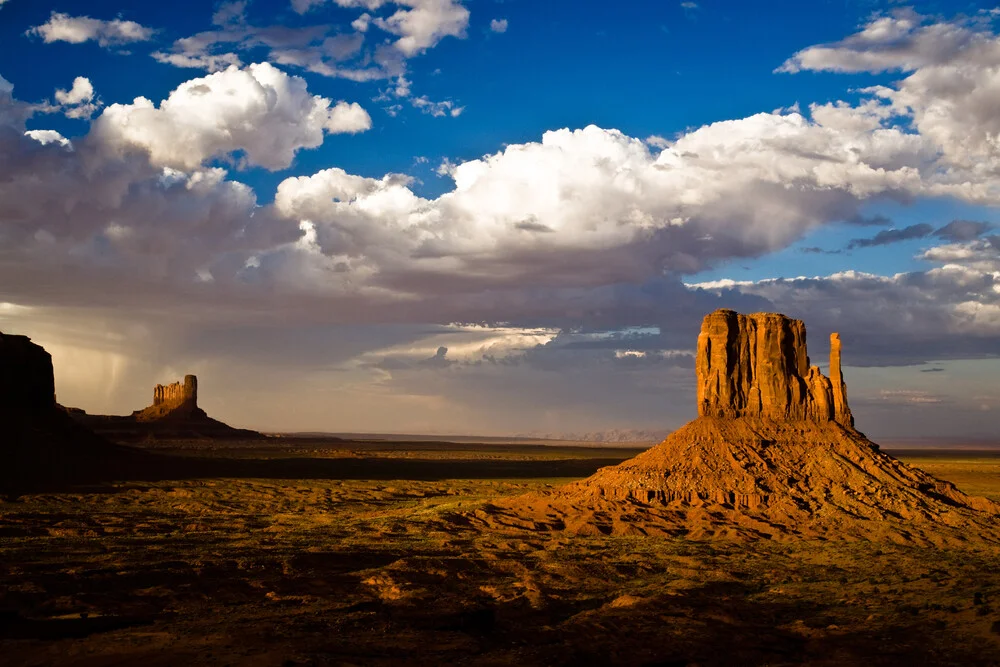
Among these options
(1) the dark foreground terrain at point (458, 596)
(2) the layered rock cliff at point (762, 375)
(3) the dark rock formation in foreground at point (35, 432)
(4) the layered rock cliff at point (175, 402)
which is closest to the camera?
(1) the dark foreground terrain at point (458, 596)

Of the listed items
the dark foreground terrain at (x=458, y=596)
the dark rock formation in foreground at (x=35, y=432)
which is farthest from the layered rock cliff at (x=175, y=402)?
the dark foreground terrain at (x=458, y=596)

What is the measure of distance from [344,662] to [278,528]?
80.2ft

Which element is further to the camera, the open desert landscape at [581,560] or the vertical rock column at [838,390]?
the vertical rock column at [838,390]

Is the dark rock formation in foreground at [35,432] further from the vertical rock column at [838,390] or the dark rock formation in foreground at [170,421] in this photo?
the dark rock formation in foreground at [170,421]

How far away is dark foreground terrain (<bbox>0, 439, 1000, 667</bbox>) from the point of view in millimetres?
18438

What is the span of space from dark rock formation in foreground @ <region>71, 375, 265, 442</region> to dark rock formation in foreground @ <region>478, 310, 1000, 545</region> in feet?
397

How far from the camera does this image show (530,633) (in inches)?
805

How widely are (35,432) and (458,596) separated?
194 feet

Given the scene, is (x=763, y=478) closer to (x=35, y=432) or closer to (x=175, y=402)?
(x=35, y=432)

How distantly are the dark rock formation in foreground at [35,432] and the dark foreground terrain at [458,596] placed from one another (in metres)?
20.5

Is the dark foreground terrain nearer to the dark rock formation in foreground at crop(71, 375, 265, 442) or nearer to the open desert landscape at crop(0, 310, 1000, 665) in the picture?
the open desert landscape at crop(0, 310, 1000, 665)

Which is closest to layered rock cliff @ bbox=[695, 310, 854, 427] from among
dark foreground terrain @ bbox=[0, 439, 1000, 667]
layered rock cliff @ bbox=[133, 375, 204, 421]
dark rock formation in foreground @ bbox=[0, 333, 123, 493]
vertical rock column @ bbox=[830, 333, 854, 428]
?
vertical rock column @ bbox=[830, 333, 854, 428]

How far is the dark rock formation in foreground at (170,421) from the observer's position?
153 m

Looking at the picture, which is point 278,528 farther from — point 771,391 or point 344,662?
point 771,391
